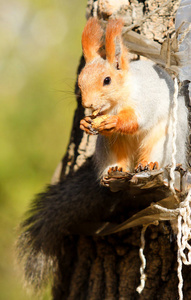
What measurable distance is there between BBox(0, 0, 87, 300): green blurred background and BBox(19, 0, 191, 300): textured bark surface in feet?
1.69

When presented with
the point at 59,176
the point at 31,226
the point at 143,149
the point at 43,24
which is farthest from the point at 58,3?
the point at 143,149

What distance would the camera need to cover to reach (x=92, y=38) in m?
1.11

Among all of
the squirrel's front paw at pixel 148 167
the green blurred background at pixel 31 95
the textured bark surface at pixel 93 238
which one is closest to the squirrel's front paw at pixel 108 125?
the squirrel's front paw at pixel 148 167

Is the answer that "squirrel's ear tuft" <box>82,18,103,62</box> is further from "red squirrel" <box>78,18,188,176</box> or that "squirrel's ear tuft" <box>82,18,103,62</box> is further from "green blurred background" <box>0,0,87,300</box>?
"green blurred background" <box>0,0,87,300</box>

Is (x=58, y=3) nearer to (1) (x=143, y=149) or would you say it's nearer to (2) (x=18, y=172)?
(2) (x=18, y=172)

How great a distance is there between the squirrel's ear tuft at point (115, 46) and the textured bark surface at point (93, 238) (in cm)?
39

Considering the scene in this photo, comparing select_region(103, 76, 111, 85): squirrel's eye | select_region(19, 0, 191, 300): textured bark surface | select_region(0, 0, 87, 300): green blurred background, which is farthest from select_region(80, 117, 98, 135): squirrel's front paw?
select_region(0, 0, 87, 300): green blurred background

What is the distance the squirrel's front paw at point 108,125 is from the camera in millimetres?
1069

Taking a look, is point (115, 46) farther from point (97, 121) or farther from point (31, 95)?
point (31, 95)

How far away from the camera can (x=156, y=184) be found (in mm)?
1087

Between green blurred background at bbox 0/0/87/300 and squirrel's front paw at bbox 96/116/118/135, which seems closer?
squirrel's front paw at bbox 96/116/118/135

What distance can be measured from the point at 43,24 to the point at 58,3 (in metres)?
0.18

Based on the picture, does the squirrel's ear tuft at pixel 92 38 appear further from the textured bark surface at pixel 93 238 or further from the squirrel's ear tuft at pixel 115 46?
the textured bark surface at pixel 93 238

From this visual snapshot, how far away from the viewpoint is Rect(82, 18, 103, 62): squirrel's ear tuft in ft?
3.60
